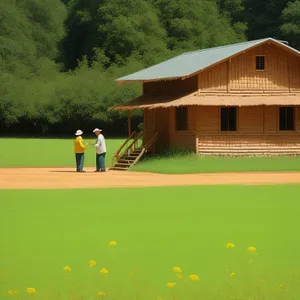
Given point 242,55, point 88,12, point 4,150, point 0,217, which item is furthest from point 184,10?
point 0,217

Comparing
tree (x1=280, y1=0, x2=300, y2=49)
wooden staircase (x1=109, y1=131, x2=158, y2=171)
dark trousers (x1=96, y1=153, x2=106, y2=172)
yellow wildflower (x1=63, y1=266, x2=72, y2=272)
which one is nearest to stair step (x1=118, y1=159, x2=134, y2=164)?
wooden staircase (x1=109, y1=131, x2=158, y2=171)

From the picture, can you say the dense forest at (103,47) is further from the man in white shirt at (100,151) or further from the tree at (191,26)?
the man in white shirt at (100,151)

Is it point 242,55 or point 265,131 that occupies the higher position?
point 242,55

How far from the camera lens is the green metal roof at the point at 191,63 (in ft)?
134

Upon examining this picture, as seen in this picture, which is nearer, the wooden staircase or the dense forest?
the wooden staircase

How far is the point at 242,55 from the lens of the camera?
4178 centimetres

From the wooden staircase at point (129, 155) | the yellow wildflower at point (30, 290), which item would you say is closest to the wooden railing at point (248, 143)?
the wooden staircase at point (129, 155)

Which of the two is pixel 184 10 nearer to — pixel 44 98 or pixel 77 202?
pixel 44 98

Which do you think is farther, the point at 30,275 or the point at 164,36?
the point at 164,36

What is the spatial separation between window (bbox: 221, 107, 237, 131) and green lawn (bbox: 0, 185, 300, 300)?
1973 centimetres

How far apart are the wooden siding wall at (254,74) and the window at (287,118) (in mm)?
955

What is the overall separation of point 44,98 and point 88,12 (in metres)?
14.4

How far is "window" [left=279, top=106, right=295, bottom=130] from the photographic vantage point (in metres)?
42.4

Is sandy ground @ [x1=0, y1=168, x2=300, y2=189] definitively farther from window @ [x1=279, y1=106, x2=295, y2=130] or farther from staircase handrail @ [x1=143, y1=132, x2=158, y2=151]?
window @ [x1=279, y1=106, x2=295, y2=130]
